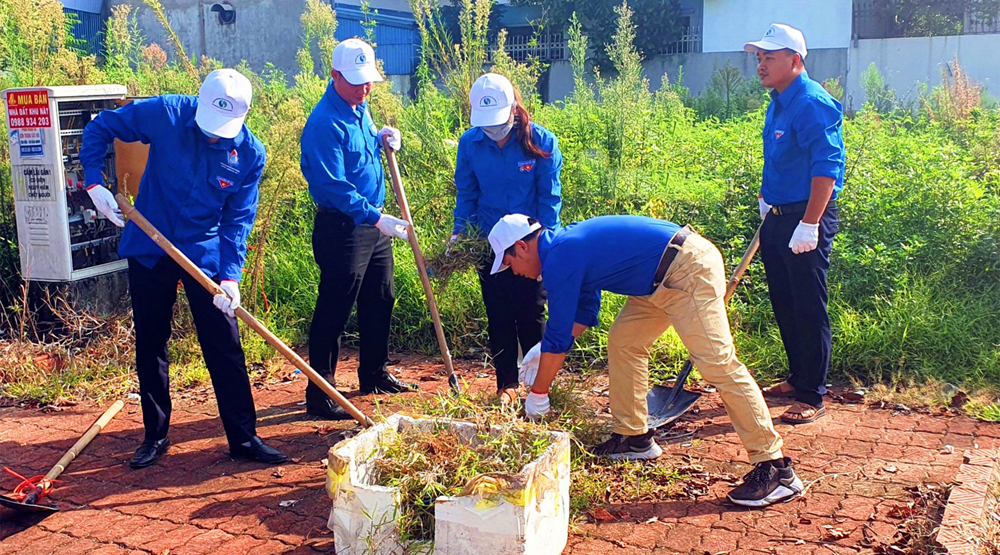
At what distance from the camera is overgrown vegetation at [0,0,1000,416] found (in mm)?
6031

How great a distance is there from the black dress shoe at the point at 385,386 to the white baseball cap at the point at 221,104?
201 cm

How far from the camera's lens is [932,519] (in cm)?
382

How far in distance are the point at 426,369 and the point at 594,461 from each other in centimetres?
222

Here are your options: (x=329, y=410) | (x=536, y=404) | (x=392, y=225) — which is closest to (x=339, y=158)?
(x=392, y=225)

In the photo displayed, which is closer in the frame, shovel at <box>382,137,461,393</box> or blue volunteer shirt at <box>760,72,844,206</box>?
blue volunteer shirt at <box>760,72,844,206</box>

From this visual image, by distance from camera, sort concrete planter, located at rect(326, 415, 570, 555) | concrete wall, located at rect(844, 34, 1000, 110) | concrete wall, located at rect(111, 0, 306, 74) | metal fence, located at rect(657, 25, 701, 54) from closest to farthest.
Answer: concrete planter, located at rect(326, 415, 570, 555) < concrete wall, located at rect(844, 34, 1000, 110) < concrete wall, located at rect(111, 0, 306, 74) < metal fence, located at rect(657, 25, 701, 54)

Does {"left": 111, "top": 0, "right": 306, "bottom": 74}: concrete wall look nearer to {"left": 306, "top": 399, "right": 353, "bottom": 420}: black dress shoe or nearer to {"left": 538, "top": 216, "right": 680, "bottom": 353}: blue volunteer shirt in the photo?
{"left": 306, "top": 399, "right": 353, "bottom": 420}: black dress shoe

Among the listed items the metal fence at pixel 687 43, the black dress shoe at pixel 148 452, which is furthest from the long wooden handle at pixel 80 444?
the metal fence at pixel 687 43

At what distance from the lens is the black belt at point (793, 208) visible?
5.06 m

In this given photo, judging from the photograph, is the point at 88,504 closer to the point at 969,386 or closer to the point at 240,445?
the point at 240,445

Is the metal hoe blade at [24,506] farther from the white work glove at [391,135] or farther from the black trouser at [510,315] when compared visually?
the white work glove at [391,135]

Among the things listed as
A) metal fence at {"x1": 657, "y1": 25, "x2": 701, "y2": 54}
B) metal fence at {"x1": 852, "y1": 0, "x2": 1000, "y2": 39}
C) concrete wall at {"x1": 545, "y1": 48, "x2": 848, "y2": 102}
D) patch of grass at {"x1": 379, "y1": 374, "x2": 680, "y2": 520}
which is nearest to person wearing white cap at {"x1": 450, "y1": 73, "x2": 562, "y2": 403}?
patch of grass at {"x1": 379, "y1": 374, "x2": 680, "y2": 520}

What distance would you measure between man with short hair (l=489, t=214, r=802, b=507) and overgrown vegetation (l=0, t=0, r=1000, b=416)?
6.40ft

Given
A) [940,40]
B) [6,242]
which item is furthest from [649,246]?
[940,40]
